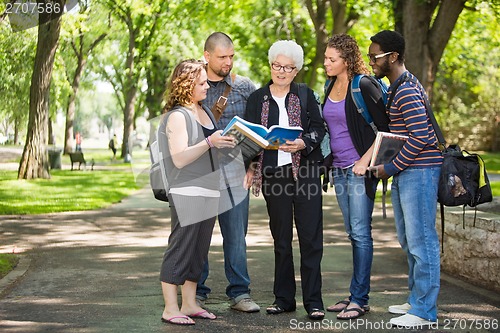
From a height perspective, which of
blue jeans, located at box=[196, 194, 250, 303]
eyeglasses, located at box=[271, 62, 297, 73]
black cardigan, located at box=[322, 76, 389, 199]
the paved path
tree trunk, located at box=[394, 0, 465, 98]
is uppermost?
tree trunk, located at box=[394, 0, 465, 98]

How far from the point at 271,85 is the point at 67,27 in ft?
81.4

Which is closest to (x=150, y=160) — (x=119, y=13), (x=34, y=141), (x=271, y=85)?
(x=271, y=85)

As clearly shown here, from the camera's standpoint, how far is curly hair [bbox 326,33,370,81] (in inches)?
256

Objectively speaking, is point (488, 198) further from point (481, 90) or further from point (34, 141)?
point (481, 90)

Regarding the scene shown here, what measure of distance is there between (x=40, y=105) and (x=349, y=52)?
17.8 m

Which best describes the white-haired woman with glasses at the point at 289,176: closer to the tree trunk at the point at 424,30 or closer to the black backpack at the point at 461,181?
the black backpack at the point at 461,181

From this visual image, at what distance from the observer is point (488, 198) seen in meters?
6.25

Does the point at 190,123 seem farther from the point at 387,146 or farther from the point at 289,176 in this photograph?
the point at 387,146

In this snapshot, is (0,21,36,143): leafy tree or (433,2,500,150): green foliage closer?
(0,21,36,143): leafy tree

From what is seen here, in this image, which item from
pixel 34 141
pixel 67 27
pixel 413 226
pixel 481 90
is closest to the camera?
pixel 413 226

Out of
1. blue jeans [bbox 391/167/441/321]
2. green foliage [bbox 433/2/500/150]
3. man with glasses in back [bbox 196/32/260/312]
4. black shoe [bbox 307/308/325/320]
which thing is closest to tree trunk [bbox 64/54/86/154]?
green foliage [bbox 433/2/500/150]

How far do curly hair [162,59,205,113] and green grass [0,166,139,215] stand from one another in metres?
9.34

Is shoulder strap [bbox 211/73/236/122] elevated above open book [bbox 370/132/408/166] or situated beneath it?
elevated above

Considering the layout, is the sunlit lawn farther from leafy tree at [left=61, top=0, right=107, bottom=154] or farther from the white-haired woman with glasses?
leafy tree at [left=61, top=0, right=107, bottom=154]
